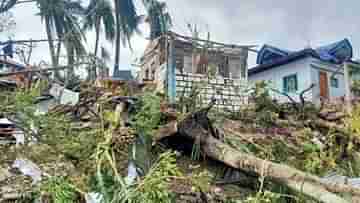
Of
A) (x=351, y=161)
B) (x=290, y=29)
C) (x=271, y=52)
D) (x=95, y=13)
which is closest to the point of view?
(x=351, y=161)

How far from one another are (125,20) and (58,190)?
15.8 meters

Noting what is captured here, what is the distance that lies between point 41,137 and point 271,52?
1329 centimetres

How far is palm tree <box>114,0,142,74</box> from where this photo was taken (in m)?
18.0

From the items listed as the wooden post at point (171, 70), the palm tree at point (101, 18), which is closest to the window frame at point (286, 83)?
the wooden post at point (171, 70)

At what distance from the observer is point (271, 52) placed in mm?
15945

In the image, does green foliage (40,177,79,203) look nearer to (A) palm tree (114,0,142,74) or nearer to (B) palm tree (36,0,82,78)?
(B) palm tree (36,0,82,78)

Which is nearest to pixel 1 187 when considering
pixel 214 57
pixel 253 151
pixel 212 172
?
pixel 212 172

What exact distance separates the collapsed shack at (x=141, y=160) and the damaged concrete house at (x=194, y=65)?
15.0 feet

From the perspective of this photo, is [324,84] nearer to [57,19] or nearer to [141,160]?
[57,19]

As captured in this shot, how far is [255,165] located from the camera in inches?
143

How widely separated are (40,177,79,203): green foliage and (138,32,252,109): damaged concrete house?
600cm

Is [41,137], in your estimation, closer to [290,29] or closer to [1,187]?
[1,187]

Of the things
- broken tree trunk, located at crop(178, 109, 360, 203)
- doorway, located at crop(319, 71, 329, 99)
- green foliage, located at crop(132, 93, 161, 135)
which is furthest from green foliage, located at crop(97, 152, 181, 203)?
doorway, located at crop(319, 71, 329, 99)

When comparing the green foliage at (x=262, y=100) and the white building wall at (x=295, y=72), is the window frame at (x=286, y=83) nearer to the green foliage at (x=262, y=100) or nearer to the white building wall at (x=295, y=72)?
the white building wall at (x=295, y=72)
